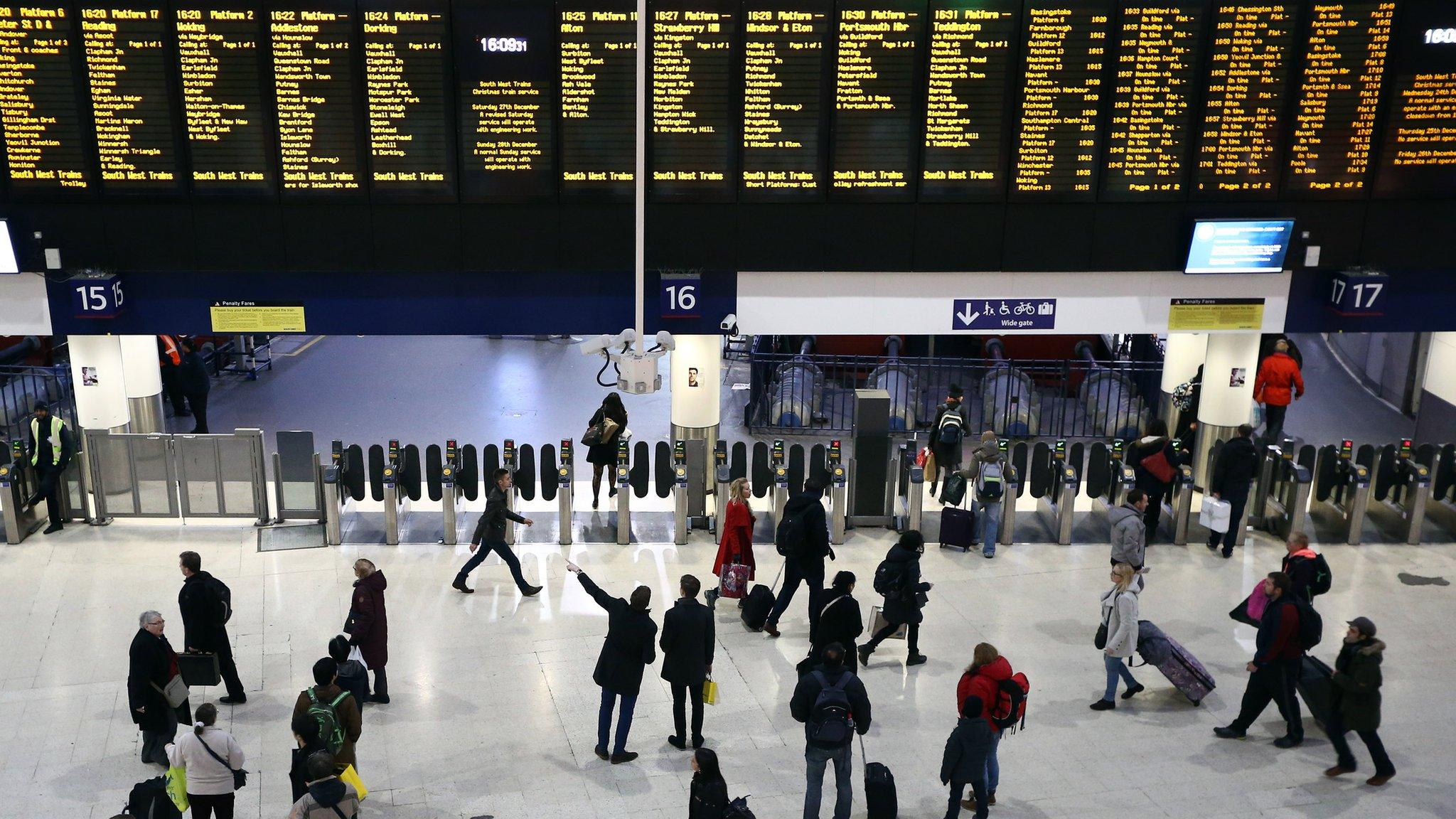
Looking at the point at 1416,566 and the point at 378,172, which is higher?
the point at 378,172

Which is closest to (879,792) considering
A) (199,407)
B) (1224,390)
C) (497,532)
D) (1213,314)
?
(497,532)

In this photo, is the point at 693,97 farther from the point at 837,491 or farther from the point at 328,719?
the point at 328,719

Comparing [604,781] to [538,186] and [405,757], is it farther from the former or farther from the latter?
[538,186]

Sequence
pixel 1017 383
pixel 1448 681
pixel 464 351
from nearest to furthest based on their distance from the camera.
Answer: pixel 1448 681 → pixel 1017 383 → pixel 464 351

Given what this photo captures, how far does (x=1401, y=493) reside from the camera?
40.7 ft

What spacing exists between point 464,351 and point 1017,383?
27.3 feet

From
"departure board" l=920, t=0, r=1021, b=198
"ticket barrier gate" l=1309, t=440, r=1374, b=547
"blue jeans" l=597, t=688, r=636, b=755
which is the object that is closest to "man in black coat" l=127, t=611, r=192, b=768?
"blue jeans" l=597, t=688, r=636, b=755

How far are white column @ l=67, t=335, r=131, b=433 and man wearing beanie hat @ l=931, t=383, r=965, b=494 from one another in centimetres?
789

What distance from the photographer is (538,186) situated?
36.6 feet

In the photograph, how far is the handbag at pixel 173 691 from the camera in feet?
25.6

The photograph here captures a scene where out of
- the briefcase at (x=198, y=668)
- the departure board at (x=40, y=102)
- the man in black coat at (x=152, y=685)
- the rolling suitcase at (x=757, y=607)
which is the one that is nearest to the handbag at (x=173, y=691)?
the man in black coat at (x=152, y=685)

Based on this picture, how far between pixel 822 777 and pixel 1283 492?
705cm

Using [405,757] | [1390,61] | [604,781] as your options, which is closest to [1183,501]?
[1390,61]

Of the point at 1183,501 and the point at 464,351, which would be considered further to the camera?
the point at 464,351
